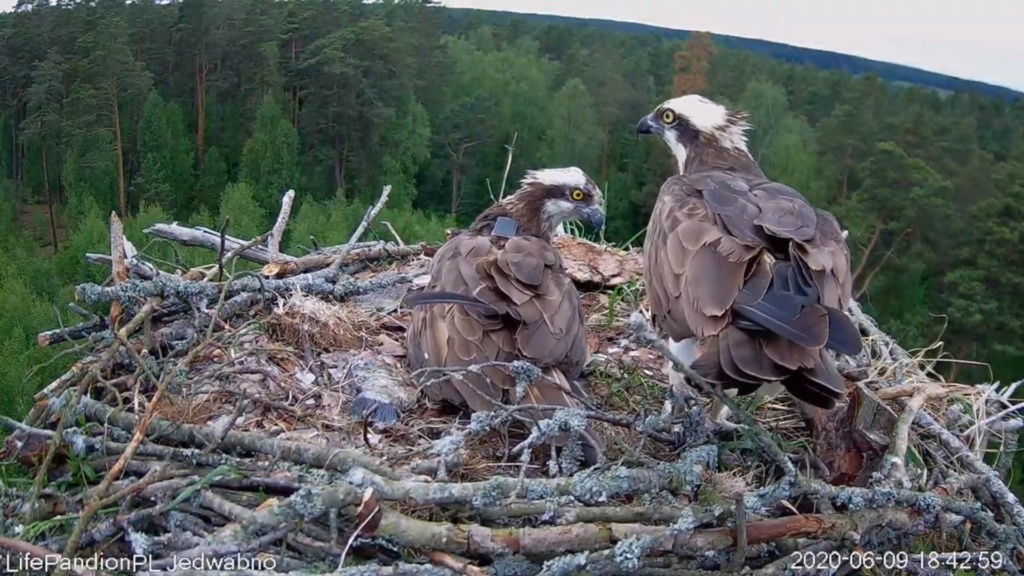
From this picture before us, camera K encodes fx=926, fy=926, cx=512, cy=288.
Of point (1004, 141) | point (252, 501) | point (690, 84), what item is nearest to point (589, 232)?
point (252, 501)

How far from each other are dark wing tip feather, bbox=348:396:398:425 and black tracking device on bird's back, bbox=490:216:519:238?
4.38 feet

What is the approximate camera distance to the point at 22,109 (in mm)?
15656

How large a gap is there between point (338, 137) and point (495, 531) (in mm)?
18498

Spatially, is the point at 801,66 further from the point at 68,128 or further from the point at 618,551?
the point at 618,551

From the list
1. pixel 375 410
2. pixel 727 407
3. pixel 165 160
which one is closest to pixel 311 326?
pixel 375 410

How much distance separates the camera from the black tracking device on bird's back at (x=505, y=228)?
4.92 m

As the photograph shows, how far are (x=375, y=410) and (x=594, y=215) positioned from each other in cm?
215

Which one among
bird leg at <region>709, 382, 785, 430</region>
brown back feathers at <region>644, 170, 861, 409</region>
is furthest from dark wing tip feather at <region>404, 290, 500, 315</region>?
bird leg at <region>709, 382, 785, 430</region>

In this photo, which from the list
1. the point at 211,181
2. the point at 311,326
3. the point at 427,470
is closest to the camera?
the point at 427,470

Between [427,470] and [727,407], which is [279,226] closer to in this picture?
[427,470]

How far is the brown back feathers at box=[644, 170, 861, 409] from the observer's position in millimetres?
2879

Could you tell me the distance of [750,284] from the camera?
3.17 m

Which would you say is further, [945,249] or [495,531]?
[945,249]


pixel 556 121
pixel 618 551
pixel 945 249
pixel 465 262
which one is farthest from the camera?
pixel 556 121
